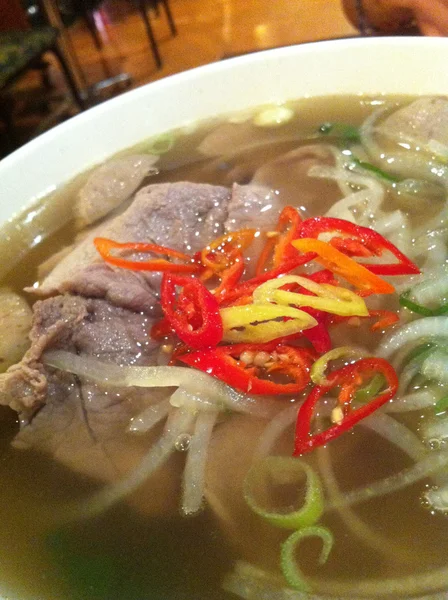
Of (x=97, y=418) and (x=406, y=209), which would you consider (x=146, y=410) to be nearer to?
(x=97, y=418)

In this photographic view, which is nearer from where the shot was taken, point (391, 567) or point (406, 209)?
point (391, 567)

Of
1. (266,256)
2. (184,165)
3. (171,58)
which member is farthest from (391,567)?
(171,58)

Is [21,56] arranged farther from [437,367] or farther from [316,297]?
[437,367]

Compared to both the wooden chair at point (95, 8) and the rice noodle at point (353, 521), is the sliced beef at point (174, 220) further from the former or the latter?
the wooden chair at point (95, 8)

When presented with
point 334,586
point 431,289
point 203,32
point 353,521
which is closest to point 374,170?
point 431,289

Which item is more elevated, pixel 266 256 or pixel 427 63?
pixel 427 63

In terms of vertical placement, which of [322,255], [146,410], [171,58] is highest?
[322,255]

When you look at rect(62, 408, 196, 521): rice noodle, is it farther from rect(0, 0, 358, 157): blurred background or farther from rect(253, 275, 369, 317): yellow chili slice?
rect(0, 0, 358, 157): blurred background
